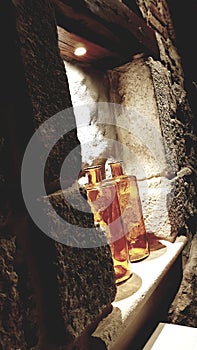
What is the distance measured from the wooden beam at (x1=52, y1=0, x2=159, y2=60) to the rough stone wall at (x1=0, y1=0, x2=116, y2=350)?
0.75 feet

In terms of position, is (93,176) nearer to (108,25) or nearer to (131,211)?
(131,211)

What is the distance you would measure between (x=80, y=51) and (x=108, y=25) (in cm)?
17

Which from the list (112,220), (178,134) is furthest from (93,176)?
(178,134)

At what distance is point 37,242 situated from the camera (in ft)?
1.59

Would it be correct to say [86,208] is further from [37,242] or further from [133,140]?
[133,140]

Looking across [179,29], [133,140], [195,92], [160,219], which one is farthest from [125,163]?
[179,29]

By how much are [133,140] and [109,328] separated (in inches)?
30.9

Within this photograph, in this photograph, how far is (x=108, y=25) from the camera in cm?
91

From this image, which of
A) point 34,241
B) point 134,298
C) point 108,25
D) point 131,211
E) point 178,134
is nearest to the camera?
point 34,241

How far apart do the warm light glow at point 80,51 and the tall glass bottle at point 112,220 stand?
45 centimetres

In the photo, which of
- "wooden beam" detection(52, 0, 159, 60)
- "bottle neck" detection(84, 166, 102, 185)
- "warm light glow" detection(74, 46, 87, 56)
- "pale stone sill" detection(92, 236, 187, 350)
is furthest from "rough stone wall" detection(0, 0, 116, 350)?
"warm light glow" detection(74, 46, 87, 56)

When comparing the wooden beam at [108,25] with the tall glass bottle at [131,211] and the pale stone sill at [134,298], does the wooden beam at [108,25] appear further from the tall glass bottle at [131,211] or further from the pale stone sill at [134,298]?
the pale stone sill at [134,298]

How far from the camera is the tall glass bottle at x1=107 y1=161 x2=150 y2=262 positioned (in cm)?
100

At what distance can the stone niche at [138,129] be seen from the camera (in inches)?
47.4
